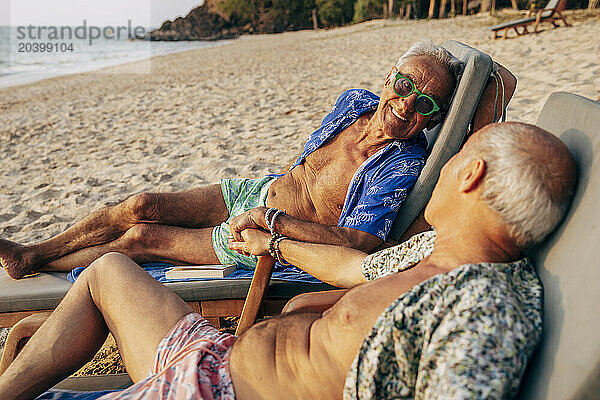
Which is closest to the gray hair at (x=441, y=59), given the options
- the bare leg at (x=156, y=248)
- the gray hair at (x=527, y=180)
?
the gray hair at (x=527, y=180)

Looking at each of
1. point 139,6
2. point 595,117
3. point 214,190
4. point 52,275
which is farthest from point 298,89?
point 139,6

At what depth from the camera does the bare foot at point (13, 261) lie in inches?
108

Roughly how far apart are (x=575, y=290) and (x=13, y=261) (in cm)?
267

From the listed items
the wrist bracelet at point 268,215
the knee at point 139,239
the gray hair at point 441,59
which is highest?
the gray hair at point 441,59

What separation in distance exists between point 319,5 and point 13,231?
5605 cm

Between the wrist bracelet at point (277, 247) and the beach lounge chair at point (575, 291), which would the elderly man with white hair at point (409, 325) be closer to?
the beach lounge chair at point (575, 291)

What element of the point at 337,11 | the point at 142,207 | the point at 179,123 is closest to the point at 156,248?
the point at 142,207

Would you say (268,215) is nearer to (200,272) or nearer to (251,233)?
(251,233)

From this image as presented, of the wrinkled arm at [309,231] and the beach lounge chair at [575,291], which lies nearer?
the beach lounge chair at [575,291]

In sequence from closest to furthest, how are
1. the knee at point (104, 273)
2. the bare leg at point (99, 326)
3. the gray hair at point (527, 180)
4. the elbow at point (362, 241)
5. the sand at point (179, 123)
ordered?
the gray hair at point (527, 180) → the bare leg at point (99, 326) → the knee at point (104, 273) → the elbow at point (362, 241) → the sand at point (179, 123)

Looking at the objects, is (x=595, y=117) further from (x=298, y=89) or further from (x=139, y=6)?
(x=139, y=6)

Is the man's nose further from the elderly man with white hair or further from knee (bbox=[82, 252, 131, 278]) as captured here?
knee (bbox=[82, 252, 131, 278])

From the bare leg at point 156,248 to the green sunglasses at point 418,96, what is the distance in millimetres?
1324

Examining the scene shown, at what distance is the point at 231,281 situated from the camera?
98.4 inches
